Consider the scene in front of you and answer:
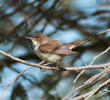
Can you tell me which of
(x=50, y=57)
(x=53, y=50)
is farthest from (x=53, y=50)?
(x=50, y=57)

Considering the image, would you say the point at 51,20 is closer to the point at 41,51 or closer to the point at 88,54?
the point at 88,54

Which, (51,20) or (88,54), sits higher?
(51,20)

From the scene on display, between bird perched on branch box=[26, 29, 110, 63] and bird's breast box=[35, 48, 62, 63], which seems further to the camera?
bird's breast box=[35, 48, 62, 63]

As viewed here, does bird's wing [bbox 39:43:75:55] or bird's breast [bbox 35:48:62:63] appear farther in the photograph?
bird's breast [bbox 35:48:62:63]

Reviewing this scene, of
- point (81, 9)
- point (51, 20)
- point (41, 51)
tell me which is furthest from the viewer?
point (81, 9)

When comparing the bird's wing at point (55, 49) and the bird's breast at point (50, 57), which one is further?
the bird's breast at point (50, 57)

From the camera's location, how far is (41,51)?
4.46m

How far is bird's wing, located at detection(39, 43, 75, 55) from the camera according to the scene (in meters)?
4.20

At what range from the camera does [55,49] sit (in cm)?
452

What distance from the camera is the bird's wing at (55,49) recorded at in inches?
165

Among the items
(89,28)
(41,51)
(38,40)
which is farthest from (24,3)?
(89,28)

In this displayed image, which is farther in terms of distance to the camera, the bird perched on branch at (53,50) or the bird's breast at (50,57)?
the bird's breast at (50,57)

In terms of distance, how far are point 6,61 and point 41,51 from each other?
976 mm

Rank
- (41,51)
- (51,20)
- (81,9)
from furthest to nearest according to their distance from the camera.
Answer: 1. (81,9)
2. (51,20)
3. (41,51)
